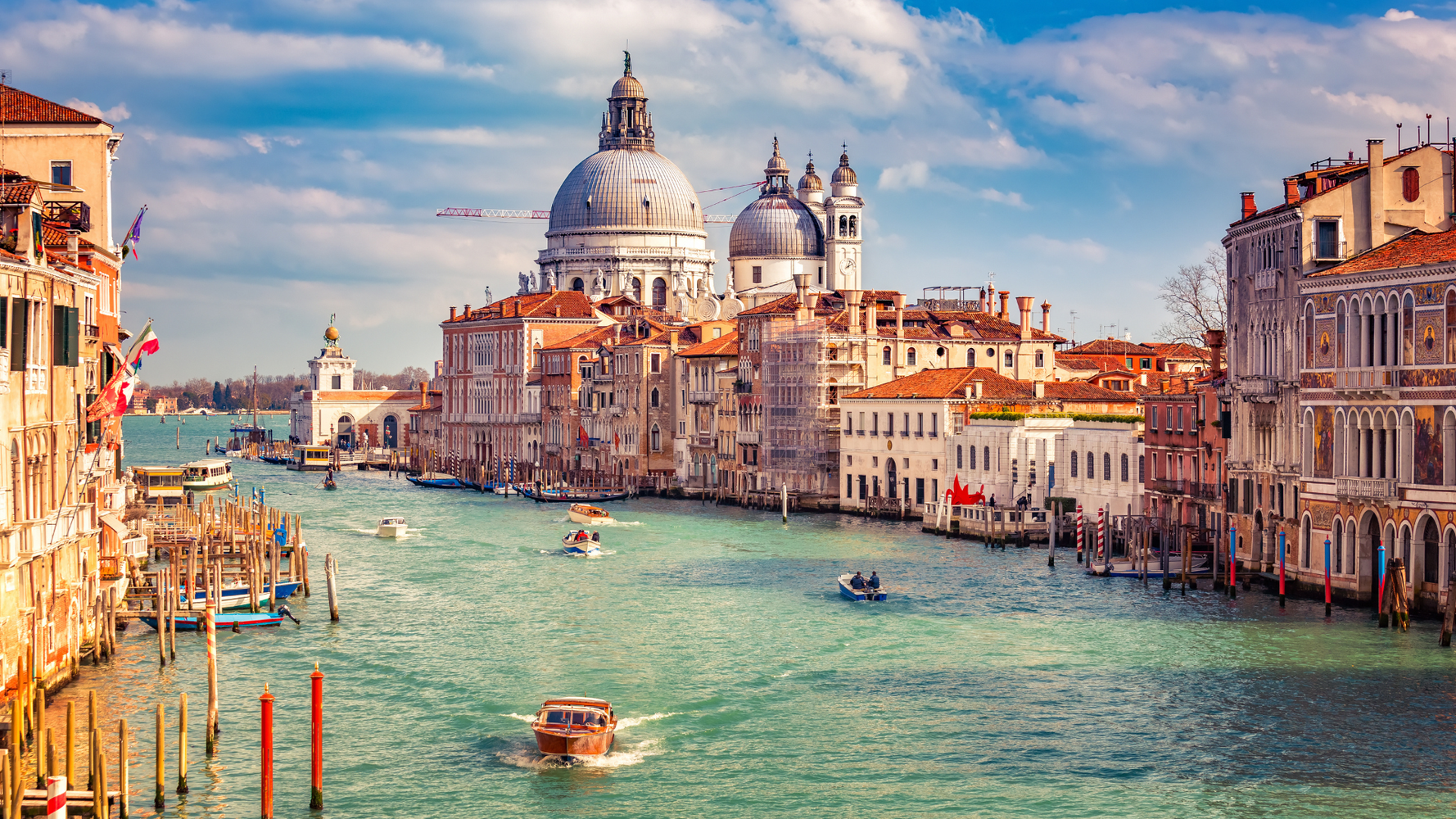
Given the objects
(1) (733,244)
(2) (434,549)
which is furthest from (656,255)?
(2) (434,549)

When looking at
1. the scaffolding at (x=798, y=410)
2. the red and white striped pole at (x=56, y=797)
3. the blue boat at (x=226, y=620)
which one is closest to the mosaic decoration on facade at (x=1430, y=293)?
the blue boat at (x=226, y=620)

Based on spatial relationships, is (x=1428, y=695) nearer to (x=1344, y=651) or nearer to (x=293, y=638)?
(x=1344, y=651)

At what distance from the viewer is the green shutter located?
820 inches

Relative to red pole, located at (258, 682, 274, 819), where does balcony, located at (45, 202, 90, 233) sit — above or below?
above

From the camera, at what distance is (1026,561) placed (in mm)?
44094

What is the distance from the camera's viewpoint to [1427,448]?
30.4m

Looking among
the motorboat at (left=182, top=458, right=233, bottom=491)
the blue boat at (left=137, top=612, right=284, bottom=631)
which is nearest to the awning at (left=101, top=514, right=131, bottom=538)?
the blue boat at (left=137, top=612, right=284, bottom=631)

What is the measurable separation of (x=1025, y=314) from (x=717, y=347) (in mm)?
13741

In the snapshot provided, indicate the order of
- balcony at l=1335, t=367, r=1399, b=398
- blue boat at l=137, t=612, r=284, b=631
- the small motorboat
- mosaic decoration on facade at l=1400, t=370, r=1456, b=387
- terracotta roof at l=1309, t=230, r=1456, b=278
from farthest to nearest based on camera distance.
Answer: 1. the small motorboat
2. blue boat at l=137, t=612, r=284, b=631
3. balcony at l=1335, t=367, r=1399, b=398
4. terracotta roof at l=1309, t=230, r=1456, b=278
5. mosaic decoration on facade at l=1400, t=370, r=1456, b=387

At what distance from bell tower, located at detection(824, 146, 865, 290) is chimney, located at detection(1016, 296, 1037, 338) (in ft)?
100

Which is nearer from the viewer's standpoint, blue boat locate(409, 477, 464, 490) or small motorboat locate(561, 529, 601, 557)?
small motorboat locate(561, 529, 601, 557)

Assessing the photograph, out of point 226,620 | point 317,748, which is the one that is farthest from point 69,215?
point 226,620

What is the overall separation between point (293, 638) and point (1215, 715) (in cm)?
1530

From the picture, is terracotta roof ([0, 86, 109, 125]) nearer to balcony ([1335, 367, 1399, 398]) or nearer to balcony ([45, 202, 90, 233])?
balcony ([45, 202, 90, 233])
